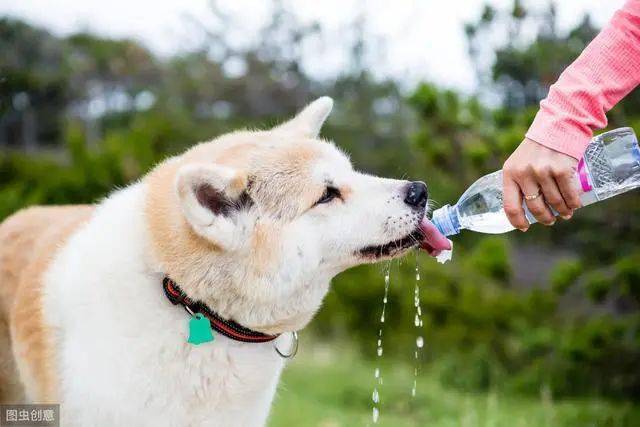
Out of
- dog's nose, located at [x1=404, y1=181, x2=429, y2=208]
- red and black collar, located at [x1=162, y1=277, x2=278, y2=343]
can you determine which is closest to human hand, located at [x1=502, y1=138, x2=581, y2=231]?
dog's nose, located at [x1=404, y1=181, x2=429, y2=208]

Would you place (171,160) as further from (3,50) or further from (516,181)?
(3,50)

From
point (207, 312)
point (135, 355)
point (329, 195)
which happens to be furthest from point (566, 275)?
point (135, 355)

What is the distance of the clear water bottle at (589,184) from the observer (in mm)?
2049

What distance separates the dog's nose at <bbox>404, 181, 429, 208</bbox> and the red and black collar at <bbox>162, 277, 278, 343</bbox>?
693mm

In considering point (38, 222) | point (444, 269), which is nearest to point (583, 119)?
point (38, 222)

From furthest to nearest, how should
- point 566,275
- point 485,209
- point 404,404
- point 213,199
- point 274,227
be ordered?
point 404,404 < point 566,275 < point 485,209 < point 274,227 < point 213,199

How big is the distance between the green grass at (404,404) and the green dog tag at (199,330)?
2.24 meters

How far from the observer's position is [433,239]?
7.84 feet

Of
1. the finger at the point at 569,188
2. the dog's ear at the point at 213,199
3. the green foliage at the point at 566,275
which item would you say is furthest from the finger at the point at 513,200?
the green foliage at the point at 566,275

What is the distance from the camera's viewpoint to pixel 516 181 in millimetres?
1869

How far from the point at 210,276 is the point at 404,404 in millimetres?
3128

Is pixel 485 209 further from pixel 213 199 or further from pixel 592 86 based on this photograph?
pixel 213 199

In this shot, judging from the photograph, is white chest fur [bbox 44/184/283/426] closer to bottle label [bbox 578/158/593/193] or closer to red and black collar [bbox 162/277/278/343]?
red and black collar [bbox 162/277/278/343]

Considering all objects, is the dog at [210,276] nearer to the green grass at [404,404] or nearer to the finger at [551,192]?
the finger at [551,192]
